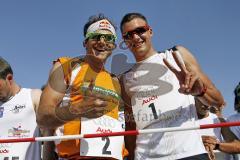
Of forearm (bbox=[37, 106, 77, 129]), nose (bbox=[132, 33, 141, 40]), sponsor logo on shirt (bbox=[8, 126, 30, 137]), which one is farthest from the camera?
sponsor logo on shirt (bbox=[8, 126, 30, 137])

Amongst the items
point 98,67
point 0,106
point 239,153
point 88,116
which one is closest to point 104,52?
point 98,67

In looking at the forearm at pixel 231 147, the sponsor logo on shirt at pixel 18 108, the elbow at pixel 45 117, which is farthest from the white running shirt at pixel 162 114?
the sponsor logo on shirt at pixel 18 108

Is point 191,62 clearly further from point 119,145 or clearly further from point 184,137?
point 119,145

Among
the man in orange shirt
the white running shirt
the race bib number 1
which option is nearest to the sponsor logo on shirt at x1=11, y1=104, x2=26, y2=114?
the man in orange shirt

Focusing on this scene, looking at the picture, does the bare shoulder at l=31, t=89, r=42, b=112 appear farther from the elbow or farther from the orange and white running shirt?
the elbow

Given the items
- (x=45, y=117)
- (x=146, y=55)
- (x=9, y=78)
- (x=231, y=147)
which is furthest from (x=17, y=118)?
(x=231, y=147)

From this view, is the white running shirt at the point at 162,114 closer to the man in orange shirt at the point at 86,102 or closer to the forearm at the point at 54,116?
the man in orange shirt at the point at 86,102

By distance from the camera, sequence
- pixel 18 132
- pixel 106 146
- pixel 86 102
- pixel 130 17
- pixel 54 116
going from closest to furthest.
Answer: pixel 86 102 → pixel 54 116 → pixel 106 146 → pixel 130 17 → pixel 18 132

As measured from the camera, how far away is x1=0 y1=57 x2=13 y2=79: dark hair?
475cm

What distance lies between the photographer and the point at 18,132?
4438 millimetres

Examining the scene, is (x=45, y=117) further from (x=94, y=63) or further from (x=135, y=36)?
(x=135, y=36)

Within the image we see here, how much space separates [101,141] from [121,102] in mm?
574

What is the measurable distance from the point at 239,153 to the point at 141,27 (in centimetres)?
243

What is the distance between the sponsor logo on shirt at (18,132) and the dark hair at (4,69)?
72cm
